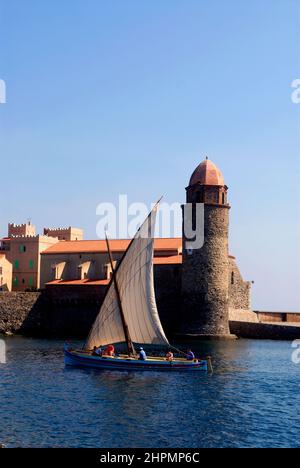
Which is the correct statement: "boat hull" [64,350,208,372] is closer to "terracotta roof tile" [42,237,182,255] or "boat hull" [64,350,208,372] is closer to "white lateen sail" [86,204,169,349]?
"white lateen sail" [86,204,169,349]

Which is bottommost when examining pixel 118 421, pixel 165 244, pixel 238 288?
pixel 118 421

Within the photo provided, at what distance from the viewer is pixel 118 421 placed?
29734 mm

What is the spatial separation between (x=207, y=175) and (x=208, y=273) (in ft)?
37.0

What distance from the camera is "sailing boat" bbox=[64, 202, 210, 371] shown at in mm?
46250

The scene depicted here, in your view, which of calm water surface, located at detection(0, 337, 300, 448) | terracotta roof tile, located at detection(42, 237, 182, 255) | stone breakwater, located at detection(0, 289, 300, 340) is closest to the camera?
calm water surface, located at detection(0, 337, 300, 448)

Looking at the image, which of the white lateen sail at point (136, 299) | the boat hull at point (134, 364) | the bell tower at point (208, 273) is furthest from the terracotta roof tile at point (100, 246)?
the boat hull at point (134, 364)

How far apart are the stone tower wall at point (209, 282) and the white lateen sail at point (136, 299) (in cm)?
2255

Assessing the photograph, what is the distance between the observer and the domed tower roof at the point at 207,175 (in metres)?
72.1

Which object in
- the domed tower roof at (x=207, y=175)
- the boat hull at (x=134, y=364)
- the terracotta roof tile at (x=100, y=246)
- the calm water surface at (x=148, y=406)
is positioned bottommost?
the calm water surface at (x=148, y=406)

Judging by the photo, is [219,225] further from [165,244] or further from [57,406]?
[57,406]

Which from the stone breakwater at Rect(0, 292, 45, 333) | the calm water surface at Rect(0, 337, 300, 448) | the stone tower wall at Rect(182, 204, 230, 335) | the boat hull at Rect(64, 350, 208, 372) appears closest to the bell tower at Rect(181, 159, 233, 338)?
the stone tower wall at Rect(182, 204, 230, 335)

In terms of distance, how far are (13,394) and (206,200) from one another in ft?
133

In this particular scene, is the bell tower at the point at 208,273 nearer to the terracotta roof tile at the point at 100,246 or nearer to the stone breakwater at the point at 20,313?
the terracotta roof tile at the point at 100,246
